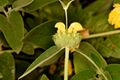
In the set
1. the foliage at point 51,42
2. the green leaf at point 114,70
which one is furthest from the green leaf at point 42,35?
the green leaf at point 114,70

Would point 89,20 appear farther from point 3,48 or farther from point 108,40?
point 3,48

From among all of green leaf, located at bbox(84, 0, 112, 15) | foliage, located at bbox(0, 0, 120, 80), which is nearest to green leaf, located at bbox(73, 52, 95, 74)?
foliage, located at bbox(0, 0, 120, 80)

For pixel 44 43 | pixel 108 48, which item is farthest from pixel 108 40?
pixel 44 43

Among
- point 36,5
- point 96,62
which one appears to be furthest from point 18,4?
point 96,62

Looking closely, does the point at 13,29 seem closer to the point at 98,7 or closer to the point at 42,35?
the point at 42,35

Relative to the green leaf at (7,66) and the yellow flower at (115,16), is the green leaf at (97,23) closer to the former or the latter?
the yellow flower at (115,16)

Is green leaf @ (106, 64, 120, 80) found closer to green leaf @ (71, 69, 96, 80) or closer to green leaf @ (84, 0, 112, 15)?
green leaf @ (71, 69, 96, 80)
